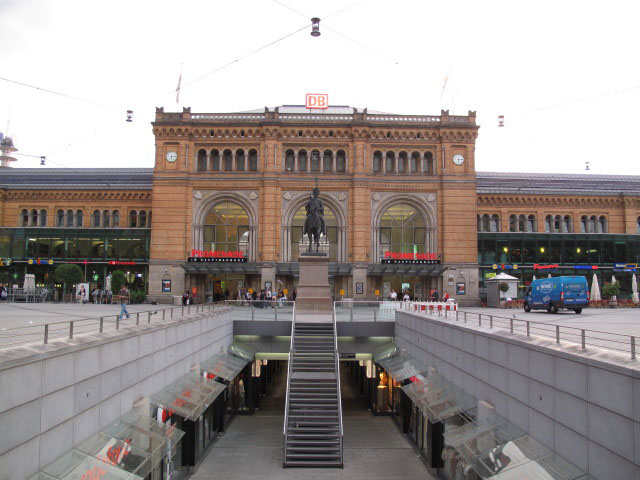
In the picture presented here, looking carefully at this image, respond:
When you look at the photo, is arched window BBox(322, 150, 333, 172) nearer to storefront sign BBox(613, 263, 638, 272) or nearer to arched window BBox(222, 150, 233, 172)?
arched window BBox(222, 150, 233, 172)

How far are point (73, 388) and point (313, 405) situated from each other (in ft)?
40.4

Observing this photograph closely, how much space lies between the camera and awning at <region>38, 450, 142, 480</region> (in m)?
10.9

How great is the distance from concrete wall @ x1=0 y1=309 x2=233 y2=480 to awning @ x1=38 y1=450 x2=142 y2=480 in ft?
0.54

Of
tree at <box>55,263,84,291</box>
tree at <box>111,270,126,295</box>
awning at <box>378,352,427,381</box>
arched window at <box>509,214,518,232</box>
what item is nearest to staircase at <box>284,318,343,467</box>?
awning at <box>378,352,427,381</box>

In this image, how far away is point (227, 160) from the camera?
53.7m

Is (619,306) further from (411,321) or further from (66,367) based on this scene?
(66,367)

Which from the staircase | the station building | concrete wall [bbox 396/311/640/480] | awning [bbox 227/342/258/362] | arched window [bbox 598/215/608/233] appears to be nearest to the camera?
concrete wall [bbox 396/311/640/480]

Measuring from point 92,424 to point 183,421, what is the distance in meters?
7.26

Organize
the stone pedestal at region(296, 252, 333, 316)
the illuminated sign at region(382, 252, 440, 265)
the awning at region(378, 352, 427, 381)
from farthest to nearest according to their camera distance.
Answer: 1. the illuminated sign at region(382, 252, 440, 265)
2. the stone pedestal at region(296, 252, 333, 316)
3. the awning at region(378, 352, 427, 381)

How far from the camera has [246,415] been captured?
31.1 meters

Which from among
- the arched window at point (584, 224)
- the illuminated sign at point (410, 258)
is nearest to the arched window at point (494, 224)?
the arched window at point (584, 224)

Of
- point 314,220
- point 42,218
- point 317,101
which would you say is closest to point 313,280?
point 314,220

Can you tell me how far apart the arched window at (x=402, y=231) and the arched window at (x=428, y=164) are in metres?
3.85

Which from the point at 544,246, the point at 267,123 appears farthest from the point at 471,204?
the point at 267,123
